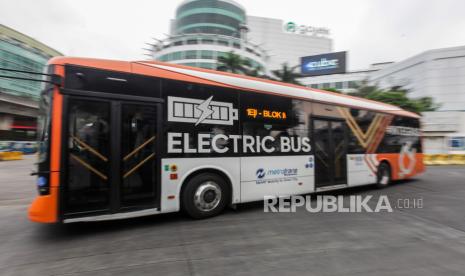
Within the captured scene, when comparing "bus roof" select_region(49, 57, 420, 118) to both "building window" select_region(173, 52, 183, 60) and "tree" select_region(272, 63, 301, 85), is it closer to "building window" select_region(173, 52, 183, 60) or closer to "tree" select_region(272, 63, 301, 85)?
"tree" select_region(272, 63, 301, 85)

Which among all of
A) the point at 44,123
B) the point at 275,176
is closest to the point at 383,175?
the point at 275,176

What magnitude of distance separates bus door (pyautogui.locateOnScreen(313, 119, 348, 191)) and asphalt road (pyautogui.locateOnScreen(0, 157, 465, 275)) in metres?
1.50

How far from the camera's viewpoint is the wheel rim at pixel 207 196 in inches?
209

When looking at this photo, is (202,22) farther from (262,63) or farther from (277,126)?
(277,126)

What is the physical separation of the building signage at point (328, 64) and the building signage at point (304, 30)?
58273mm

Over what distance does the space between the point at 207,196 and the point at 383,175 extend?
7154mm

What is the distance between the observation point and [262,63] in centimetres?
7738

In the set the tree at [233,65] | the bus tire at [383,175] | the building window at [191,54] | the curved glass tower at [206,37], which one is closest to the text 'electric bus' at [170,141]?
the bus tire at [383,175]

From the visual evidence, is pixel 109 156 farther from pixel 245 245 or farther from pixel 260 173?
pixel 260 173

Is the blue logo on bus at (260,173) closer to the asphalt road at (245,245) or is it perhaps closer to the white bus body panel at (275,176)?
the white bus body panel at (275,176)

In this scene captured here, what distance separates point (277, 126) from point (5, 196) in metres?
8.72

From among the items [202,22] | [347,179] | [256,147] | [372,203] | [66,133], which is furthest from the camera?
[202,22]

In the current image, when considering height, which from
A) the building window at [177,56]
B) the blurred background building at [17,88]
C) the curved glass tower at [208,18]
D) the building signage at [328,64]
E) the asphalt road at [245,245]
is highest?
the curved glass tower at [208,18]

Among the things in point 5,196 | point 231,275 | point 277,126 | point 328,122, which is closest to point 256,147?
point 277,126
